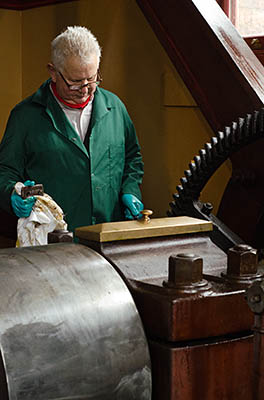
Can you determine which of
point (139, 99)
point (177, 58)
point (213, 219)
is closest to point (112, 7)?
point (139, 99)

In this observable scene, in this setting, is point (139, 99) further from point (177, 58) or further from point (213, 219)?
point (213, 219)

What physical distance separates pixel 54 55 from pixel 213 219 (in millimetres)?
1503

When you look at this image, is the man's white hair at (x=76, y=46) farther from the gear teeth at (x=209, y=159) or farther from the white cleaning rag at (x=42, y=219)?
the gear teeth at (x=209, y=159)

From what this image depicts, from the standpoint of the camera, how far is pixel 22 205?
2473mm

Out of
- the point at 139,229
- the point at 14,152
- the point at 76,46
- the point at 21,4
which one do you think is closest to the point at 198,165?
the point at 139,229

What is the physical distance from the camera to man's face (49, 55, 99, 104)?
2709mm

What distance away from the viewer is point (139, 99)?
13.5 ft

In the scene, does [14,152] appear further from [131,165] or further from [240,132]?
[240,132]

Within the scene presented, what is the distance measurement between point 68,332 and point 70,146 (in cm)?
199

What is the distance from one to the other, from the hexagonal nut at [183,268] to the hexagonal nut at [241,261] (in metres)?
0.09

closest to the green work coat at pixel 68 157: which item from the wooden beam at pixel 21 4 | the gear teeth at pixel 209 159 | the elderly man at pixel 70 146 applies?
the elderly man at pixel 70 146

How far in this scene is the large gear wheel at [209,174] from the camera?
4.69 ft

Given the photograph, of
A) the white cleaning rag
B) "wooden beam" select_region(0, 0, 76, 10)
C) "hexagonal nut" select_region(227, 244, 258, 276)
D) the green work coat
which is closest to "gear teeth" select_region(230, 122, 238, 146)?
"hexagonal nut" select_region(227, 244, 258, 276)

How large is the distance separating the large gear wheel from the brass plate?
240 millimetres
